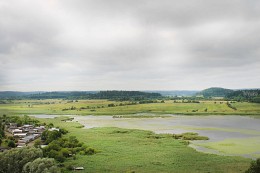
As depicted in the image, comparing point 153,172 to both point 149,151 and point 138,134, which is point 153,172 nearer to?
point 149,151

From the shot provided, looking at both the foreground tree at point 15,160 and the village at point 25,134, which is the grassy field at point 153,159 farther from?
the village at point 25,134

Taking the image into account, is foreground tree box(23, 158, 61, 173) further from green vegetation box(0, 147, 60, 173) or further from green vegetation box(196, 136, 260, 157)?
green vegetation box(196, 136, 260, 157)

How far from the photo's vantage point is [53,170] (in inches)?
990

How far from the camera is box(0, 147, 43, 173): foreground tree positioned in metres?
27.2

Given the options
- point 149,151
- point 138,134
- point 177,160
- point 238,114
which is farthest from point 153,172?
point 238,114

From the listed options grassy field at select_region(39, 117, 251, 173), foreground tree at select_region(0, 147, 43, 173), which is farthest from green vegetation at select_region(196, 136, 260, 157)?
foreground tree at select_region(0, 147, 43, 173)

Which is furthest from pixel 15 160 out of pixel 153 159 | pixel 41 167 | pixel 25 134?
pixel 25 134

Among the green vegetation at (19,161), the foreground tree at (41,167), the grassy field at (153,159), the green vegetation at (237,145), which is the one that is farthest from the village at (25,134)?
the green vegetation at (237,145)

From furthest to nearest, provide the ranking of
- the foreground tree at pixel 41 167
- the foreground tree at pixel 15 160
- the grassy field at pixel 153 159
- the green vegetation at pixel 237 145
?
the green vegetation at pixel 237 145, the grassy field at pixel 153 159, the foreground tree at pixel 15 160, the foreground tree at pixel 41 167

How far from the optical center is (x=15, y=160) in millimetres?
27641

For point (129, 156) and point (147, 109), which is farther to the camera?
point (147, 109)

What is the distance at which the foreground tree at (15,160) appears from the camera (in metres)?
27.2

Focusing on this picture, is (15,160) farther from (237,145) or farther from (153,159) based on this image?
A: (237,145)

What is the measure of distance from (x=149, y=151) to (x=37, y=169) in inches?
788
